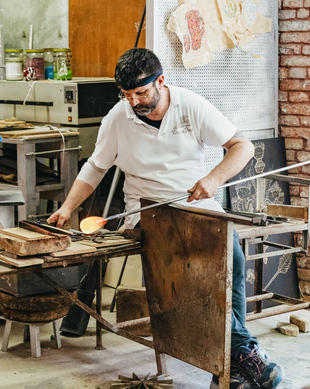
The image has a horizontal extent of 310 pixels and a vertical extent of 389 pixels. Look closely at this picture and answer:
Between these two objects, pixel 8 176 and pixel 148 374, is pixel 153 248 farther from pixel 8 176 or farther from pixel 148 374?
pixel 8 176

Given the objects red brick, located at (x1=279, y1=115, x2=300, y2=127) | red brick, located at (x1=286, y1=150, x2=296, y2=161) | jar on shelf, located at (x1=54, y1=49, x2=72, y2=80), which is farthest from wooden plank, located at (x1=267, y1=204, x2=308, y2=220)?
jar on shelf, located at (x1=54, y1=49, x2=72, y2=80)

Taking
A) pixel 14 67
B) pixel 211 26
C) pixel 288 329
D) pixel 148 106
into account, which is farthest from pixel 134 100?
pixel 14 67

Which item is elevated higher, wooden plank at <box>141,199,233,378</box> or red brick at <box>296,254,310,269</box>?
wooden plank at <box>141,199,233,378</box>

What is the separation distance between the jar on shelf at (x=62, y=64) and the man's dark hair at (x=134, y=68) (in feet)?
6.82

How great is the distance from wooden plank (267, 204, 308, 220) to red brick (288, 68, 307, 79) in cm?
100

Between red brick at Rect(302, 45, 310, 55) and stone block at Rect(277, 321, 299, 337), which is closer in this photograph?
stone block at Rect(277, 321, 299, 337)

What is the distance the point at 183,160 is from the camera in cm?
303

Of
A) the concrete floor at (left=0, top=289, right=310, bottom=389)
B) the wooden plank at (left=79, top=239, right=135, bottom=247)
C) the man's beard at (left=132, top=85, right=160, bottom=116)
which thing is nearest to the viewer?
the wooden plank at (left=79, top=239, right=135, bottom=247)

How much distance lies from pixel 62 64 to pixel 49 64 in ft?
0.45

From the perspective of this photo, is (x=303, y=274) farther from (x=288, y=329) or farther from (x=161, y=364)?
(x=161, y=364)

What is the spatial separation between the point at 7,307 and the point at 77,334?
52 cm

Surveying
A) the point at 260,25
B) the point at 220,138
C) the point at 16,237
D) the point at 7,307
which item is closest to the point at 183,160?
the point at 220,138

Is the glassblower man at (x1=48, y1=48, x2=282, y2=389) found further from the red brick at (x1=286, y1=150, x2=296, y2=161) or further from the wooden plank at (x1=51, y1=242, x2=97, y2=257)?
the red brick at (x1=286, y1=150, x2=296, y2=161)

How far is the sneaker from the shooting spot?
108 inches
